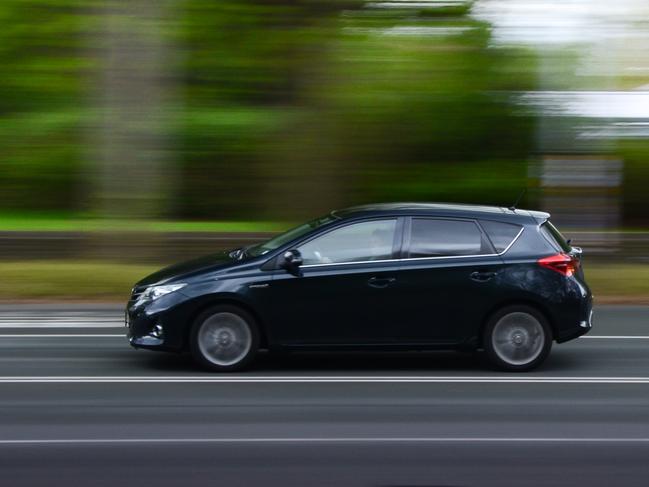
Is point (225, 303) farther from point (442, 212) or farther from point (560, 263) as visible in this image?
point (560, 263)

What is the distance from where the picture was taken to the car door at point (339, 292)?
9.34 meters

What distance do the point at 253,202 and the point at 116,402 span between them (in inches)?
555

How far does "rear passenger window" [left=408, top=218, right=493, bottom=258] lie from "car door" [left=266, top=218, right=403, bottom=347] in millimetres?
172

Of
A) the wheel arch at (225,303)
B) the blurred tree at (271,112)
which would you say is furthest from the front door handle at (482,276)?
the blurred tree at (271,112)

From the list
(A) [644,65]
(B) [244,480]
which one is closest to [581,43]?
(A) [644,65]

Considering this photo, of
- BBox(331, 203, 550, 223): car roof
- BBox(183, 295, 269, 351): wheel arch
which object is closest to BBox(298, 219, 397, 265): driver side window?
BBox(331, 203, 550, 223): car roof

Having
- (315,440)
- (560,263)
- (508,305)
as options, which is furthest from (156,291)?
(560,263)

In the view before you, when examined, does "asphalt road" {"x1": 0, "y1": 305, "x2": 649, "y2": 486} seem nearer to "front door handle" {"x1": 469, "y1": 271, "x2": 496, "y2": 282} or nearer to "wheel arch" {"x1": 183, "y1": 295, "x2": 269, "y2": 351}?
"wheel arch" {"x1": 183, "y1": 295, "x2": 269, "y2": 351}

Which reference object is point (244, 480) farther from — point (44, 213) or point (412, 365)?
point (44, 213)

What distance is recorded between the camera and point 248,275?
30.7 feet

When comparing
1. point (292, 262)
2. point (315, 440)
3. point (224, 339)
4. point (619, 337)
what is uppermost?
point (292, 262)

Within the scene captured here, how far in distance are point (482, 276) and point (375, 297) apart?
0.91 metres

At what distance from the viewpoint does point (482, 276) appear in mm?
9422

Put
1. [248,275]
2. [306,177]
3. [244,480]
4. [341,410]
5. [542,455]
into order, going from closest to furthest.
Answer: [244,480] < [542,455] < [341,410] < [248,275] < [306,177]
